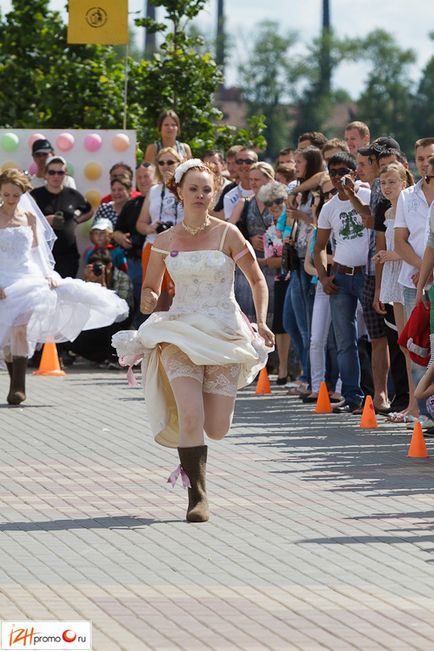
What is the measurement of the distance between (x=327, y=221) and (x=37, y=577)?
25.7 ft

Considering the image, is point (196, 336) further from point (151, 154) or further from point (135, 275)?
point (151, 154)

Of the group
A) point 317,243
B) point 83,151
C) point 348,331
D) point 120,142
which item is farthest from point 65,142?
point 348,331

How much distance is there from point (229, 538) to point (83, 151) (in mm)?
13266

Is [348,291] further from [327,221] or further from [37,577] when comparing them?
[37,577]

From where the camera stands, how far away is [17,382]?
51.9ft

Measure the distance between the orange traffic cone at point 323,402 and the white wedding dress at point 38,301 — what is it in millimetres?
2361

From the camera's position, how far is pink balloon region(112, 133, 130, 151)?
2180 centimetres

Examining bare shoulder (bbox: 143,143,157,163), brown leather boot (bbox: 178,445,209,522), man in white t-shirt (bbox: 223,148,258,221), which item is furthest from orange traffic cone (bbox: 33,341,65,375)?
brown leather boot (bbox: 178,445,209,522)

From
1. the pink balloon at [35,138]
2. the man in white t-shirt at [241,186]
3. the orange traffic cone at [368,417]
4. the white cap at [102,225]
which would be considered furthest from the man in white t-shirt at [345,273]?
the pink balloon at [35,138]

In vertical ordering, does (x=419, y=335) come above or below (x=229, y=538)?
above

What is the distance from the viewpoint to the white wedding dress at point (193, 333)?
9.80m

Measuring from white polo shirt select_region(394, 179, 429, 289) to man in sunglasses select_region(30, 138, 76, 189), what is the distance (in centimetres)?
777

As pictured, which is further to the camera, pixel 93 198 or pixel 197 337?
pixel 93 198

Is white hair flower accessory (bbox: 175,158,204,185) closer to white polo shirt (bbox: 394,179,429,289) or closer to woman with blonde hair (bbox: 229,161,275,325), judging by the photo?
white polo shirt (bbox: 394,179,429,289)
